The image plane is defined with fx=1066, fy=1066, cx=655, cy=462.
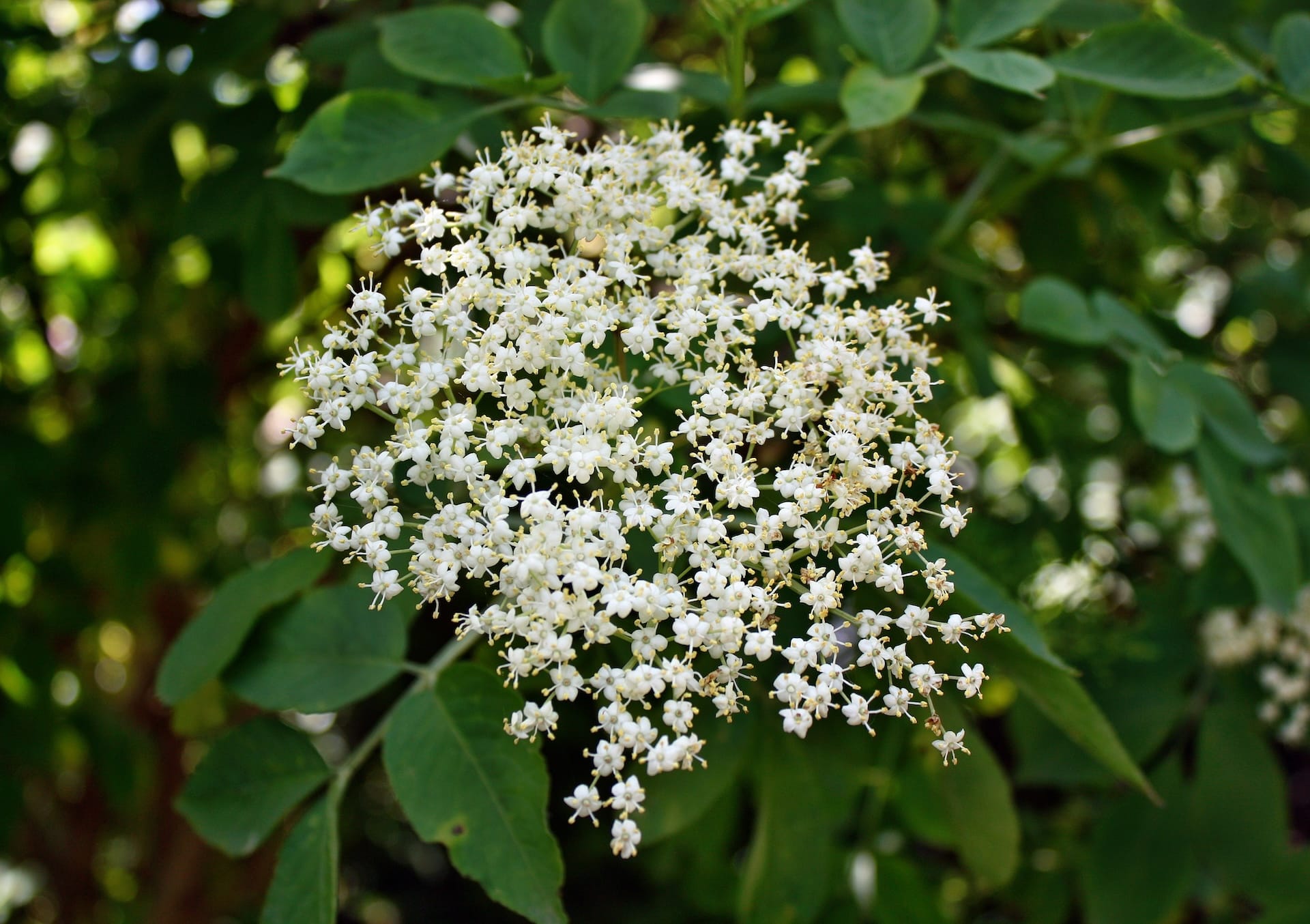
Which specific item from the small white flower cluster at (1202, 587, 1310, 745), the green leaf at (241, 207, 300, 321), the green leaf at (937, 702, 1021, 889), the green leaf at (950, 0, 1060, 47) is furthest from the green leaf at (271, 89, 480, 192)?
the small white flower cluster at (1202, 587, 1310, 745)

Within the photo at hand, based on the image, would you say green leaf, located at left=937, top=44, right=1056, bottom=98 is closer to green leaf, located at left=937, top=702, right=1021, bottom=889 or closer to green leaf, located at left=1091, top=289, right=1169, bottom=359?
green leaf, located at left=1091, top=289, right=1169, bottom=359

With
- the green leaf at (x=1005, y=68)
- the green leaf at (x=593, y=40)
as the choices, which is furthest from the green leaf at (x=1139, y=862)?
the green leaf at (x=593, y=40)

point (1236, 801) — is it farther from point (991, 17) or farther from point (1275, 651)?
point (991, 17)

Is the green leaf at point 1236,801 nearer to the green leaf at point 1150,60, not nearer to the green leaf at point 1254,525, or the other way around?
the green leaf at point 1254,525

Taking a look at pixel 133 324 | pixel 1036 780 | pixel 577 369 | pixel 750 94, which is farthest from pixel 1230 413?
pixel 133 324

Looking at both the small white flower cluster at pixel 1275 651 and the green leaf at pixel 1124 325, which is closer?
the green leaf at pixel 1124 325

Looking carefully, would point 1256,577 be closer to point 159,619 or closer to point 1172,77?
point 1172,77
